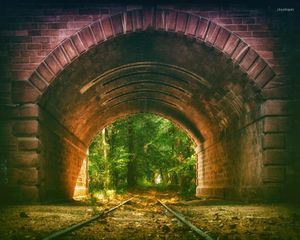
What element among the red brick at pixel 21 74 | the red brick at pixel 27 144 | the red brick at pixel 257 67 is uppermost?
the red brick at pixel 257 67

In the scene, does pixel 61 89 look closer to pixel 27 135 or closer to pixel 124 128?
pixel 27 135

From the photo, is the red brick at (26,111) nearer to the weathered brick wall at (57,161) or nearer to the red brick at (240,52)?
the weathered brick wall at (57,161)

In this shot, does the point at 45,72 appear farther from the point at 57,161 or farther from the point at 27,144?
the point at 57,161

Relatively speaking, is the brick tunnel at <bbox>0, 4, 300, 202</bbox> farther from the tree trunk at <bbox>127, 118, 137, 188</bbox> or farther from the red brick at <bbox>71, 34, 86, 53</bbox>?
the tree trunk at <bbox>127, 118, 137, 188</bbox>

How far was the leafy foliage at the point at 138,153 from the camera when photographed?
29.8 meters

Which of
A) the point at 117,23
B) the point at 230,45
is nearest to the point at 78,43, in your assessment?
the point at 117,23

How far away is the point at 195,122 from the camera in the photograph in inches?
782

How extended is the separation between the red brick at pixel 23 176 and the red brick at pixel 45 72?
2534 mm

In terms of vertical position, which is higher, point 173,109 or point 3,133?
point 173,109

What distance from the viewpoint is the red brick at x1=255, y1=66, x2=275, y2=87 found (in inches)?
446

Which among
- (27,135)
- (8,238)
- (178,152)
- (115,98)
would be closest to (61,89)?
(27,135)

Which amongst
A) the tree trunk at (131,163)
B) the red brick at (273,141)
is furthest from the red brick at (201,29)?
the tree trunk at (131,163)

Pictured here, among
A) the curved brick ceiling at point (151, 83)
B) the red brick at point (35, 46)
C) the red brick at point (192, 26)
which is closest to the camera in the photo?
the red brick at point (192, 26)

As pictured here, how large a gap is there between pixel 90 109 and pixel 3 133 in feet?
19.5
